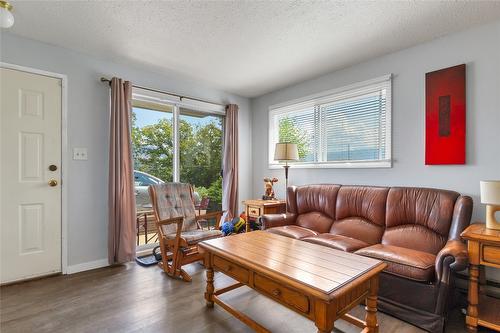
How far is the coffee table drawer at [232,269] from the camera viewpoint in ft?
6.03

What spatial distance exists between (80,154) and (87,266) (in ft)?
4.29

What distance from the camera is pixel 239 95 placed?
4711 mm

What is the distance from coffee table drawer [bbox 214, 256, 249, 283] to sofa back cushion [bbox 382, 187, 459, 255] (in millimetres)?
1575

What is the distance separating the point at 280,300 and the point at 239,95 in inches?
149

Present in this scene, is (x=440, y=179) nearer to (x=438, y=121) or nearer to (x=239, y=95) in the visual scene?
(x=438, y=121)

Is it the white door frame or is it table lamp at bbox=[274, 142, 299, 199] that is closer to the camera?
the white door frame

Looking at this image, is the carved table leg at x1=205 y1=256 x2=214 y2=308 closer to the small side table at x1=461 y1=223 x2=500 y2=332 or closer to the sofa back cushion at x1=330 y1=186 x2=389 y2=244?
the sofa back cushion at x1=330 y1=186 x2=389 y2=244

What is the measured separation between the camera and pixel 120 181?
10.3 feet

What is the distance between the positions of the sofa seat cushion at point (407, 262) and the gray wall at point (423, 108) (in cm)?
89

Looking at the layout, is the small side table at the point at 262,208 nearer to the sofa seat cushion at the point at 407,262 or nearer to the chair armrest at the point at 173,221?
the chair armrest at the point at 173,221

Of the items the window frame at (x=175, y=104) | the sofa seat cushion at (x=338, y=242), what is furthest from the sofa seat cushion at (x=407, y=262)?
the window frame at (x=175, y=104)

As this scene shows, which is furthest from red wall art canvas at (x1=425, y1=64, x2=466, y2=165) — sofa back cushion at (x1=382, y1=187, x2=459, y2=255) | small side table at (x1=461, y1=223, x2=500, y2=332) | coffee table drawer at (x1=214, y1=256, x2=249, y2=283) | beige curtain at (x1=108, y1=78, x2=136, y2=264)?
beige curtain at (x1=108, y1=78, x2=136, y2=264)

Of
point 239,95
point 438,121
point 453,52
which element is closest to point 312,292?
point 438,121

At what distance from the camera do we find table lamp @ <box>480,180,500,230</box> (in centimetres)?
192
